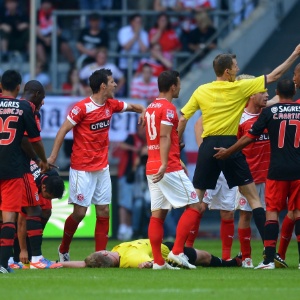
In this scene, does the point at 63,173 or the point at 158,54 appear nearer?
the point at 63,173

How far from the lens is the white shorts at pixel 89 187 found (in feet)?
45.9

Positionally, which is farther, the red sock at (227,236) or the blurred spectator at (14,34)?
the blurred spectator at (14,34)

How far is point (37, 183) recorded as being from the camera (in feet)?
44.8

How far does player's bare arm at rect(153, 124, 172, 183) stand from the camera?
12.5m

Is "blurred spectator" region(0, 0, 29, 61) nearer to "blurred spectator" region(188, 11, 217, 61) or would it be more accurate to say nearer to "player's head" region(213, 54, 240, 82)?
"blurred spectator" region(188, 11, 217, 61)

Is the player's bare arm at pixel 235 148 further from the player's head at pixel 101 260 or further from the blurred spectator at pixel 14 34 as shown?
the blurred spectator at pixel 14 34

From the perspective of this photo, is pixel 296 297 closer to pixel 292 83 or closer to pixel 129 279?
pixel 129 279

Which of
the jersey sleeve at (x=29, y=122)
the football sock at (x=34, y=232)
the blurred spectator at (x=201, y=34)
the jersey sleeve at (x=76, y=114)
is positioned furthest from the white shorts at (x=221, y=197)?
the blurred spectator at (x=201, y=34)

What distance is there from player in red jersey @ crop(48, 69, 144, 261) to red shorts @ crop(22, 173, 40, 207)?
3.19 feet

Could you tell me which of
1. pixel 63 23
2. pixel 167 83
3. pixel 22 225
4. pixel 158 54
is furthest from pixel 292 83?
pixel 63 23

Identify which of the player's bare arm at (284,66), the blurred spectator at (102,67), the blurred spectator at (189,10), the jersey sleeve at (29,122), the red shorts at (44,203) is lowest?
the red shorts at (44,203)

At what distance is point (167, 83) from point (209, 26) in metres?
11.3

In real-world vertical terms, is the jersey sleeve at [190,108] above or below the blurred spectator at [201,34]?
below

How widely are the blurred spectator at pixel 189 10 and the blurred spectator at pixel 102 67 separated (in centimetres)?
176
